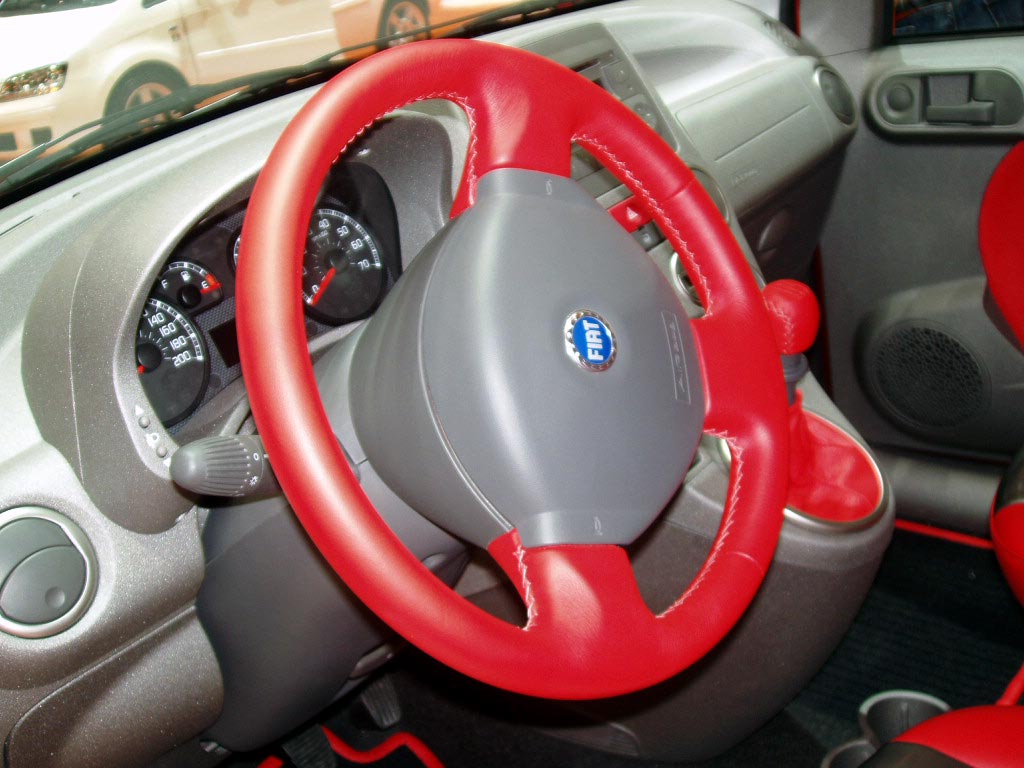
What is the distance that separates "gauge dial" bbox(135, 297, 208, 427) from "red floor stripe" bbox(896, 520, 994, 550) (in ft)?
4.76

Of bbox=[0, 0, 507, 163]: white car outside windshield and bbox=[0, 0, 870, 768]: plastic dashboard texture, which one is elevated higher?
bbox=[0, 0, 507, 163]: white car outside windshield

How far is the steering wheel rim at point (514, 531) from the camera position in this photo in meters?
0.64

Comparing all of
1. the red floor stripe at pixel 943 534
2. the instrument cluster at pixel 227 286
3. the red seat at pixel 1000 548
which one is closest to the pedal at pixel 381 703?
the instrument cluster at pixel 227 286

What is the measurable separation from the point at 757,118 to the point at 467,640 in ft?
4.36

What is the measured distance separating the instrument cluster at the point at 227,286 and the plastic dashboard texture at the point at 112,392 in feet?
0.14

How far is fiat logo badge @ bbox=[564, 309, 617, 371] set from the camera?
0.75 metres

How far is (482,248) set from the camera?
0.76 meters

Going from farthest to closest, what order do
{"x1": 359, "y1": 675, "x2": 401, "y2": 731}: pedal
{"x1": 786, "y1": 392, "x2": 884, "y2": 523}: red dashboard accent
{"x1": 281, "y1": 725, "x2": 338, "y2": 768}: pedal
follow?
1. {"x1": 359, "y1": 675, "x2": 401, "y2": 731}: pedal
2. {"x1": 281, "y1": 725, "x2": 338, "y2": 768}: pedal
3. {"x1": 786, "y1": 392, "x2": 884, "y2": 523}: red dashboard accent

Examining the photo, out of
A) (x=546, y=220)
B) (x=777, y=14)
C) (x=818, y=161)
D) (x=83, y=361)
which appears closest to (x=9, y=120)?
(x=83, y=361)

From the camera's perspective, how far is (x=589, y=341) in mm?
754

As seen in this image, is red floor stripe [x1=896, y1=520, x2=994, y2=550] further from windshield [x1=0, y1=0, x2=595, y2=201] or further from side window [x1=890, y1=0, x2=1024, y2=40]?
windshield [x1=0, y1=0, x2=595, y2=201]

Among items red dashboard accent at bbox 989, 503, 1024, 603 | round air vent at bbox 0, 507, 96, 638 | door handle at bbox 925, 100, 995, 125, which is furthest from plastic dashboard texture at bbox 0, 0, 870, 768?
door handle at bbox 925, 100, 995, 125

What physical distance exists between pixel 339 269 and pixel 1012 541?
0.94 metres

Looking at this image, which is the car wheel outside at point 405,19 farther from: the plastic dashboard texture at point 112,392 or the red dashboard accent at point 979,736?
the red dashboard accent at point 979,736
